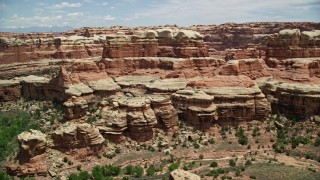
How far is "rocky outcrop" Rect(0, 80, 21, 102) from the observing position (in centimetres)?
5916

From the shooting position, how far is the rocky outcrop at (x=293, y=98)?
43500mm

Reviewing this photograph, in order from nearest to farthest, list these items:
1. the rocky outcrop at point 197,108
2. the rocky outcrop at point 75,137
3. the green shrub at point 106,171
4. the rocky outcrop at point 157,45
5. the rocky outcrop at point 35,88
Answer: the green shrub at point 106,171
the rocky outcrop at point 75,137
the rocky outcrop at point 197,108
the rocky outcrop at point 157,45
the rocky outcrop at point 35,88

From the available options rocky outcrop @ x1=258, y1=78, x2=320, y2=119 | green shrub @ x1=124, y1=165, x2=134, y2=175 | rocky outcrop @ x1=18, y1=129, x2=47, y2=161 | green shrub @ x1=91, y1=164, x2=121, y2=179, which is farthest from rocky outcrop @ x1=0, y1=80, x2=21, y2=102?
rocky outcrop @ x1=258, y1=78, x2=320, y2=119

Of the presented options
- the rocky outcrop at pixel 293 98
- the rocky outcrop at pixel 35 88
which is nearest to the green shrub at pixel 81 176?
the rocky outcrop at pixel 293 98

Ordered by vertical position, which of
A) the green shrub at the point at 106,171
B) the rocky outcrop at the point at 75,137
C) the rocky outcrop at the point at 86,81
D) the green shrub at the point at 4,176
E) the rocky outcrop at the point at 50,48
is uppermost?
the rocky outcrop at the point at 50,48

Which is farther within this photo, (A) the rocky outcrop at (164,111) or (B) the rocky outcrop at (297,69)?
(B) the rocky outcrop at (297,69)

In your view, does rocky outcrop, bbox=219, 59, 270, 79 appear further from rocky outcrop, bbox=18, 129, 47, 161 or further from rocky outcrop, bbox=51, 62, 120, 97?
rocky outcrop, bbox=18, 129, 47, 161

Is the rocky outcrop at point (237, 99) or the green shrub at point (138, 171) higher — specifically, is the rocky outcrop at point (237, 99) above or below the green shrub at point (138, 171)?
above

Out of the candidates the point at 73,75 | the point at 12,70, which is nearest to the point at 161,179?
the point at 73,75

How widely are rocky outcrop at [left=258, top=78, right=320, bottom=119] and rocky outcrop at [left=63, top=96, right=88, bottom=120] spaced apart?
2143cm

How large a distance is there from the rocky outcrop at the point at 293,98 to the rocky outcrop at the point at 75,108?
70.3 ft

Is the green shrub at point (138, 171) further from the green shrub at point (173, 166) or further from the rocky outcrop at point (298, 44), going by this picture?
the rocky outcrop at point (298, 44)

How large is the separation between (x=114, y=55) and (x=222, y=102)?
18104 mm

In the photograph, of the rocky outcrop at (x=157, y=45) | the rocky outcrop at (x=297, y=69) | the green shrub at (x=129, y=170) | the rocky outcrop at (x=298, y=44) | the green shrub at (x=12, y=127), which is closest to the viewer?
the green shrub at (x=129, y=170)
